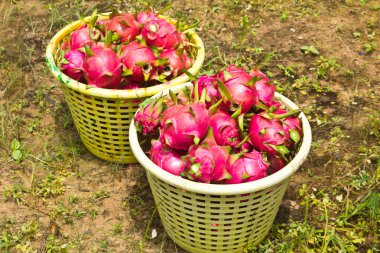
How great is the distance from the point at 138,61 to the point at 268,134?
0.79m

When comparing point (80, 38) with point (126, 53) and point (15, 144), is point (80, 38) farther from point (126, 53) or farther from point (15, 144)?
point (15, 144)

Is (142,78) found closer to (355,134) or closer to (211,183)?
(211,183)

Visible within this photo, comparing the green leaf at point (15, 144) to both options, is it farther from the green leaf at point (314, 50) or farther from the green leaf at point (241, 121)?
the green leaf at point (314, 50)

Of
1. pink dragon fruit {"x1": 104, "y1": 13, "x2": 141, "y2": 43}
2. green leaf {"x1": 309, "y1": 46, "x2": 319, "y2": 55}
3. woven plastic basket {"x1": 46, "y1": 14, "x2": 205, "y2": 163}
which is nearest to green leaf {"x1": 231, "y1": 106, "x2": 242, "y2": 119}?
woven plastic basket {"x1": 46, "y1": 14, "x2": 205, "y2": 163}

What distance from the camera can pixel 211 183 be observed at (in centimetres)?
193

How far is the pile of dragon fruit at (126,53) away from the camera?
2.35 meters

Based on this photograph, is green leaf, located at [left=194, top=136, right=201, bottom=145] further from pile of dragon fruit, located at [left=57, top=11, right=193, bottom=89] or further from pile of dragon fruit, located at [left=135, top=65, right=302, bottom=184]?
pile of dragon fruit, located at [left=57, top=11, right=193, bottom=89]

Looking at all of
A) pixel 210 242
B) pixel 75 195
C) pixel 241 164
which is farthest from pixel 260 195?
pixel 75 195

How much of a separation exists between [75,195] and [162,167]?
2.76 ft

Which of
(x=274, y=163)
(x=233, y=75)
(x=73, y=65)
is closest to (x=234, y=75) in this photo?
(x=233, y=75)

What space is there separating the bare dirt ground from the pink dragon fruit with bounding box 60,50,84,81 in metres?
0.52

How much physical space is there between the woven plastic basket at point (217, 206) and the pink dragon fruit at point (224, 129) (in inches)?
9.2

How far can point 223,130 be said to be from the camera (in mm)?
1980

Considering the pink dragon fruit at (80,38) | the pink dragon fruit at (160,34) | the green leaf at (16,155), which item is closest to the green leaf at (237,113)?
the pink dragon fruit at (160,34)
